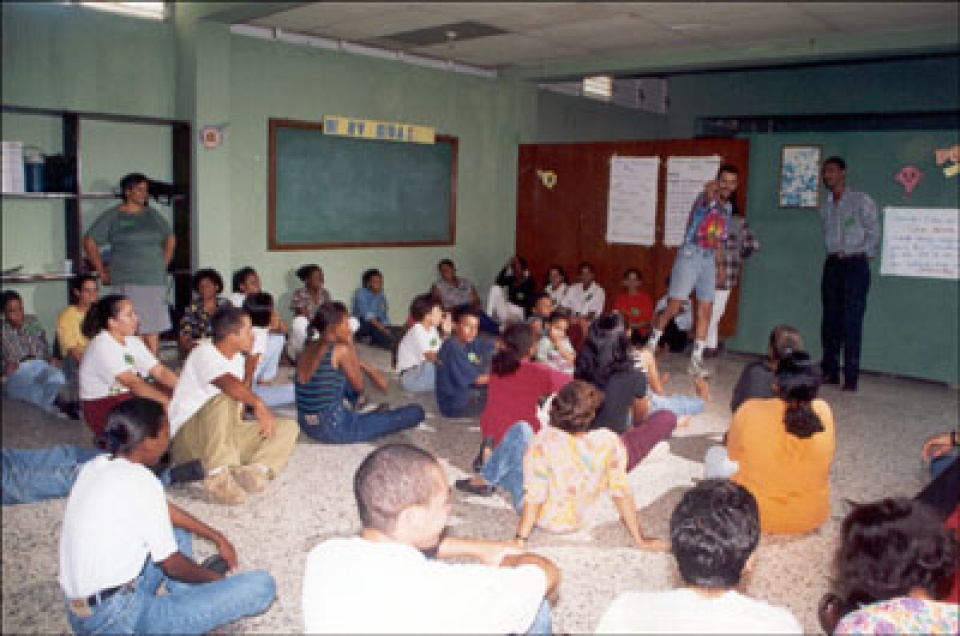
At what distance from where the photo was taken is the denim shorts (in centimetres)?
580

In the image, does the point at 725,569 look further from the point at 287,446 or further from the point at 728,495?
the point at 287,446

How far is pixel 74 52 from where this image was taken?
574 cm

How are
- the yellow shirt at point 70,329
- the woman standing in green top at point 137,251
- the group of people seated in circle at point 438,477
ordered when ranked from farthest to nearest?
1. the woman standing in green top at point 137,251
2. the yellow shirt at point 70,329
3. the group of people seated in circle at point 438,477

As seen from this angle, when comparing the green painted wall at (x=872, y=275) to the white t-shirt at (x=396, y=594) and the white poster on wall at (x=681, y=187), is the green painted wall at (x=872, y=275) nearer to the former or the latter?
the white poster on wall at (x=681, y=187)

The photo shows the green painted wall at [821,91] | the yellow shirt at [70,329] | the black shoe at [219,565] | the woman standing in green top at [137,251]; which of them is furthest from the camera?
the green painted wall at [821,91]

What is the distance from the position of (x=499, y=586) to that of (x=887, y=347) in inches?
232

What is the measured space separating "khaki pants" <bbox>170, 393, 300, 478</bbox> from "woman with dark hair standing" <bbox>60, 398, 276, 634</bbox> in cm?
122

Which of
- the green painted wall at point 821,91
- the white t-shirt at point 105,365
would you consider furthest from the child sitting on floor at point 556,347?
the green painted wall at point 821,91

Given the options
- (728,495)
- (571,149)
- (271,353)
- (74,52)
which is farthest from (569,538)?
(571,149)

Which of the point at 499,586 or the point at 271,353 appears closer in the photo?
the point at 499,586

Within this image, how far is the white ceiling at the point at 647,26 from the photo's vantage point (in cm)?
575

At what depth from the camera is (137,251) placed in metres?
5.50

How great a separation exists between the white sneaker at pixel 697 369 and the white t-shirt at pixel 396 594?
476 centimetres

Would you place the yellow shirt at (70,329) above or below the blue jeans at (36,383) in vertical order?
above
